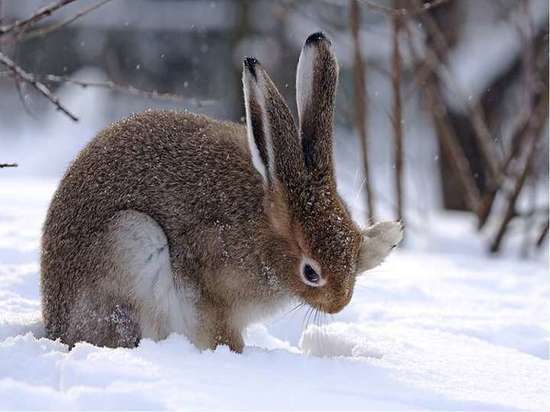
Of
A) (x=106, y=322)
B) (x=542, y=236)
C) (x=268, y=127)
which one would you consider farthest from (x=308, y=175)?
(x=542, y=236)

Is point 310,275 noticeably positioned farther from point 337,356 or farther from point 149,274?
point 149,274

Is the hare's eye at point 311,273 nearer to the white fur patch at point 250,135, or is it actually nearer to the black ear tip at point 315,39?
the white fur patch at point 250,135

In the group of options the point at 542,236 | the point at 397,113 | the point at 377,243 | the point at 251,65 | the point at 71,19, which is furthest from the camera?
the point at 542,236

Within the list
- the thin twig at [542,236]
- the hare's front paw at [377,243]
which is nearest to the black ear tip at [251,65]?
the hare's front paw at [377,243]

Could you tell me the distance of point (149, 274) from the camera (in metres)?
Answer: 3.62

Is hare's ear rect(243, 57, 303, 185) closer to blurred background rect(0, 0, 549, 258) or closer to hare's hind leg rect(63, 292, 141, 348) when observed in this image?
hare's hind leg rect(63, 292, 141, 348)

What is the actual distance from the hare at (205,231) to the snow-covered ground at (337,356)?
21 cm

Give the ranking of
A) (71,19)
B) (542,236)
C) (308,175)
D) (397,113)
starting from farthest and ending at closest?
1. (542,236)
2. (397,113)
3. (71,19)
4. (308,175)

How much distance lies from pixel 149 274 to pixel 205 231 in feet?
0.93

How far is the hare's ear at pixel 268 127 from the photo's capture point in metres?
3.53

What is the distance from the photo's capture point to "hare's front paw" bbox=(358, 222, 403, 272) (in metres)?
3.88

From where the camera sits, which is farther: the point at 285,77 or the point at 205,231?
the point at 285,77

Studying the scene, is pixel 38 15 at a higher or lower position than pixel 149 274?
higher

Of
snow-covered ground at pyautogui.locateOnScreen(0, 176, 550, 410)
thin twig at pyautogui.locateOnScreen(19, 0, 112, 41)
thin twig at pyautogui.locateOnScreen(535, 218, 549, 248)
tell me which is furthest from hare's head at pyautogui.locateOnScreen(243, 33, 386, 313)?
thin twig at pyautogui.locateOnScreen(535, 218, 549, 248)
